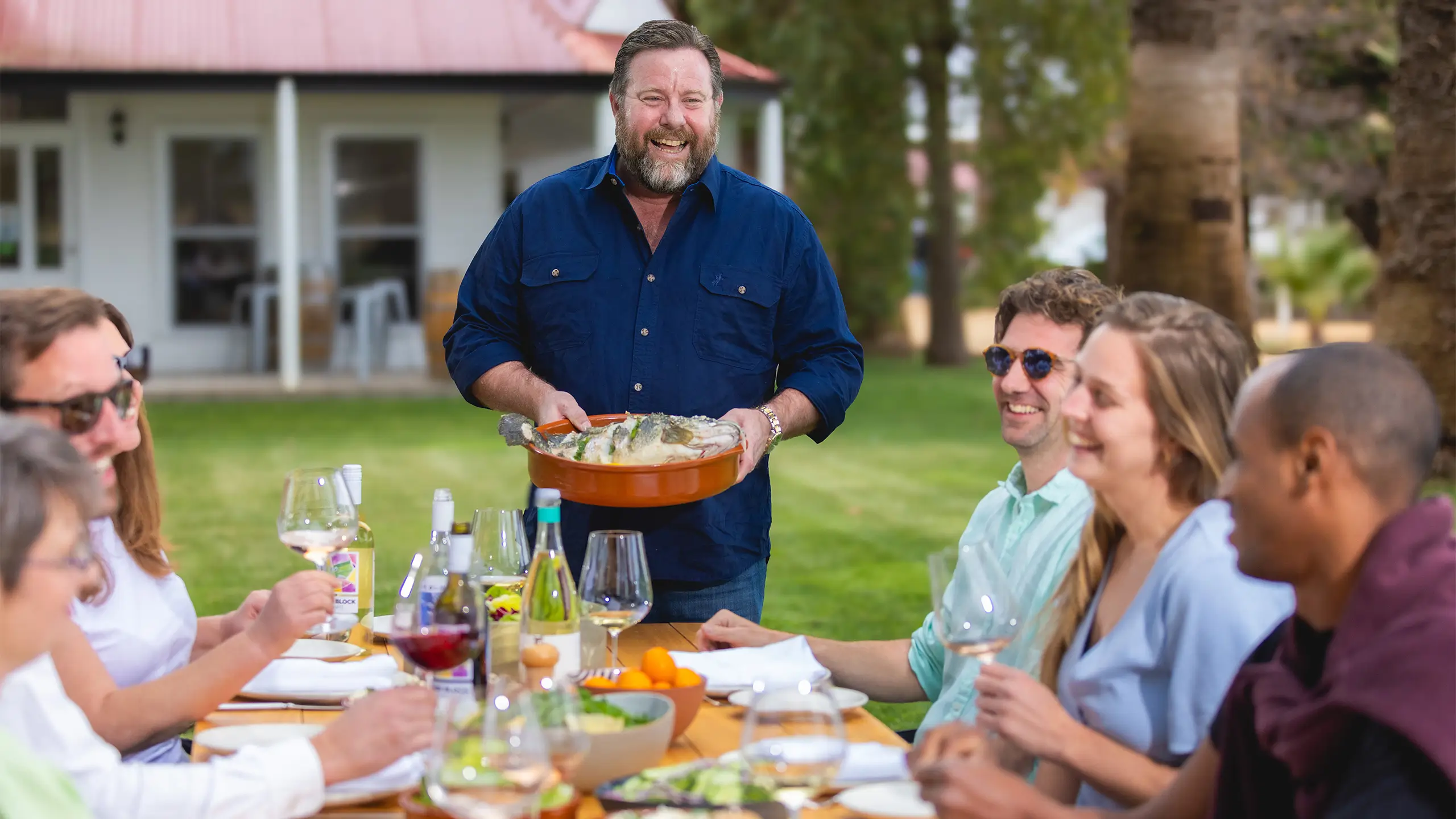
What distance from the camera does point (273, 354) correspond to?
1966cm

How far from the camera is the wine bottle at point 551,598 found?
2936 millimetres

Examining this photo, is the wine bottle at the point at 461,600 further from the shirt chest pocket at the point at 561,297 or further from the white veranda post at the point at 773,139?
the white veranda post at the point at 773,139

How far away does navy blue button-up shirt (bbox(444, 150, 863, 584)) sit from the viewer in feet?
14.5

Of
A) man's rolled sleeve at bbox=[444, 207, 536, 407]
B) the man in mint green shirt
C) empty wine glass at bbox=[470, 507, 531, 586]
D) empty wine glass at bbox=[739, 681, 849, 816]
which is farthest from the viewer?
man's rolled sleeve at bbox=[444, 207, 536, 407]

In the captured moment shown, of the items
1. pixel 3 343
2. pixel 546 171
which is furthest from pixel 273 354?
pixel 3 343

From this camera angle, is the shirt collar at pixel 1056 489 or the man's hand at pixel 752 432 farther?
the man's hand at pixel 752 432

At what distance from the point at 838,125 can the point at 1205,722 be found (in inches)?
827

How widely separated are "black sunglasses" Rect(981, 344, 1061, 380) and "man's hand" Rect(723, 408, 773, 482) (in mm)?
685

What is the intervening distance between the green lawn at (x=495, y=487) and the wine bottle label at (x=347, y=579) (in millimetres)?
3191

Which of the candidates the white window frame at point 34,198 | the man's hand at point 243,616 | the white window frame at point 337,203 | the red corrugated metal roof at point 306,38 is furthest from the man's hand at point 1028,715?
the white window frame at point 34,198

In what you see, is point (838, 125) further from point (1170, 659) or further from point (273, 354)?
point (1170, 659)

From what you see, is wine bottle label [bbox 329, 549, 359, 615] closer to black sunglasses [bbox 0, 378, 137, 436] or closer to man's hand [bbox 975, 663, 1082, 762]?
black sunglasses [bbox 0, 378, 137, 436]

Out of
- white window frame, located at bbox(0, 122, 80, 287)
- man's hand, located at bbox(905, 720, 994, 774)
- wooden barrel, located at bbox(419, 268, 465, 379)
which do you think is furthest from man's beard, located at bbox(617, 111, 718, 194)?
white window frame, located at bbox(0, 122, 80, 287)

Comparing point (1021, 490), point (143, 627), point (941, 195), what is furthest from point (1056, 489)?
point (941, 195)
